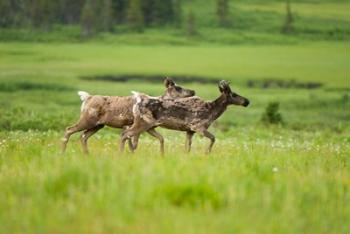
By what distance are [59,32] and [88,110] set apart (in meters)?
90.6

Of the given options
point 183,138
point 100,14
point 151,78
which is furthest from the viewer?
point 100,14

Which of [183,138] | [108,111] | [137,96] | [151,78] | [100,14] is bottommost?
[151,78]

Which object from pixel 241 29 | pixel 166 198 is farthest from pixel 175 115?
pixel 241 29

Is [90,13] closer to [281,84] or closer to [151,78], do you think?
[151,78]

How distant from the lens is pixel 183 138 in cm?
2361

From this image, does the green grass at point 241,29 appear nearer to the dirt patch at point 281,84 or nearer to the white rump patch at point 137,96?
the dirt patch at point 281,84

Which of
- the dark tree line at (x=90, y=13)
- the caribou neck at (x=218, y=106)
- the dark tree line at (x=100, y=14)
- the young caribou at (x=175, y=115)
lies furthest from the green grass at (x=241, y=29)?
the young caribou at (x=175, y=115)

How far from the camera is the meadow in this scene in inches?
290

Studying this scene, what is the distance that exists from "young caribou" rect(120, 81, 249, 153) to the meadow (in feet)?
1.71

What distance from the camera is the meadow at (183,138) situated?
290 inches

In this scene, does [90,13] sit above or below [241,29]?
above

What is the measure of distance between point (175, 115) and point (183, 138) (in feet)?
27.3

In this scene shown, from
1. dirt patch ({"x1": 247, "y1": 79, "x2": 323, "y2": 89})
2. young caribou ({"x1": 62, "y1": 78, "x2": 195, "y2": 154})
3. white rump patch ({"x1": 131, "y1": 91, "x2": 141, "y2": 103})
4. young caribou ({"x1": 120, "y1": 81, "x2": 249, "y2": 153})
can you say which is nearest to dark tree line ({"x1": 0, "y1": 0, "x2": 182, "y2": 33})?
dirt patch ({"x1": 247, "y1": 79, "x2": 323, "y2": 89})

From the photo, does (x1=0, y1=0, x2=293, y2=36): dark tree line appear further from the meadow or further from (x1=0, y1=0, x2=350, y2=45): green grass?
the meadow
